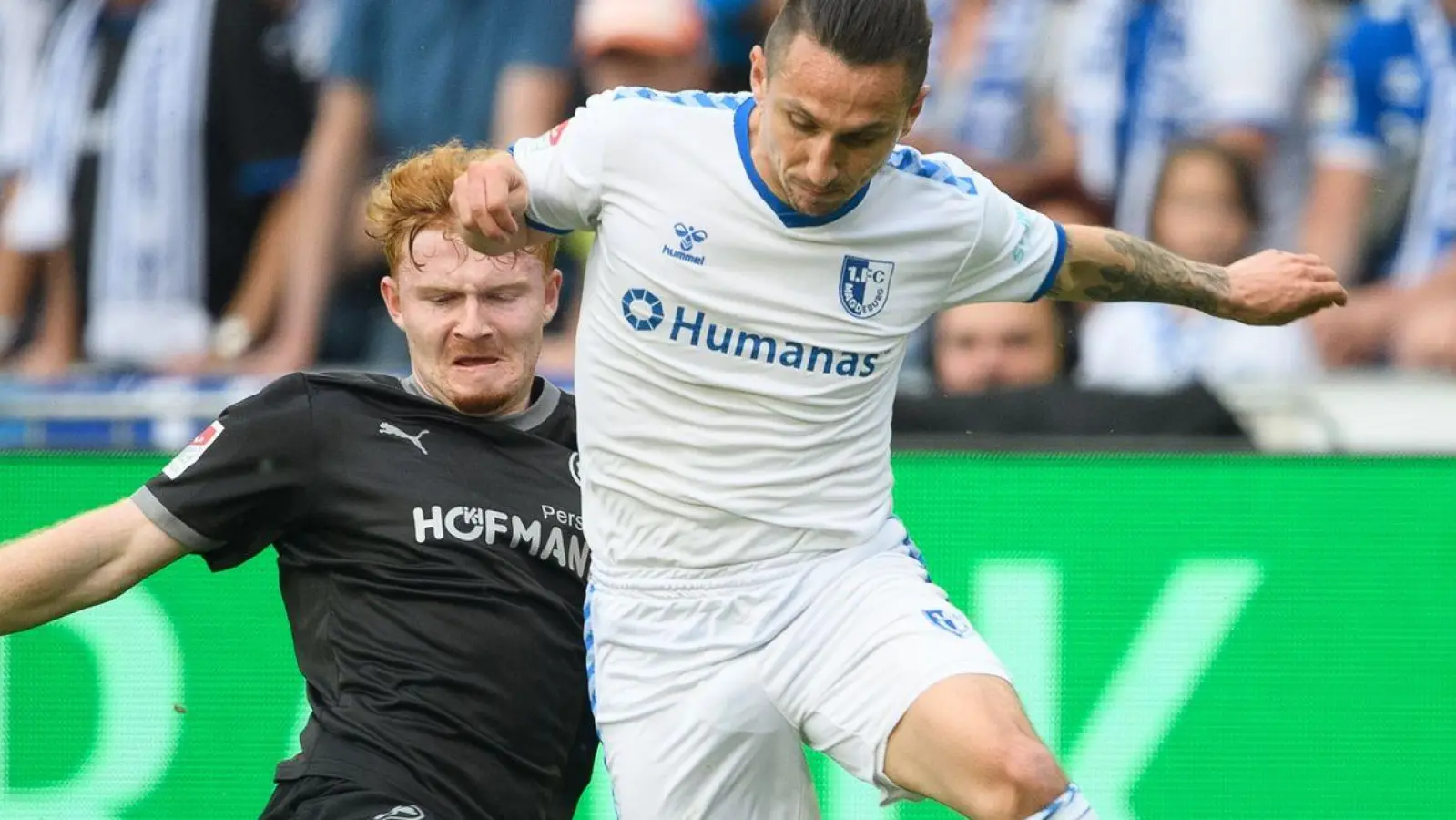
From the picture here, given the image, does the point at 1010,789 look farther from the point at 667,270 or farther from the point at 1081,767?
the point at 1081,767

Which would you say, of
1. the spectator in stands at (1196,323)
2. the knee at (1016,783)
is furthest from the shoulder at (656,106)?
the spectator in stands at (1196,323)

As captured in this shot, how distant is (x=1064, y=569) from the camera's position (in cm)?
480

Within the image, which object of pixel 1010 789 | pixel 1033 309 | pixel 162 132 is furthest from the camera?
pixel 162 132

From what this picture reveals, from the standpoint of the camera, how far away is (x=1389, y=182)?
645 cm

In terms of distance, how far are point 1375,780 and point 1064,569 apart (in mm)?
897

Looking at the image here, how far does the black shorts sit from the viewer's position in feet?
11.0

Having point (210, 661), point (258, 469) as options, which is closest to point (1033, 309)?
point (210, 661)

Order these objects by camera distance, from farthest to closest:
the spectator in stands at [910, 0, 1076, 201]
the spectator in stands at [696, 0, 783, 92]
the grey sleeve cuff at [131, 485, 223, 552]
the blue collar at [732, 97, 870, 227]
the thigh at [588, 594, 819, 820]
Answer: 1. the spectator in stands at [696, 0, 783, 92]
2. the spectator in stands at [910, 0, 1076, 201]
3. the grey sleeve cuff at [131, 485, 223, 552]
4. the thigh at [588, 594, 819, 820]
5. the blue collar at [732, 97, 870, 227]

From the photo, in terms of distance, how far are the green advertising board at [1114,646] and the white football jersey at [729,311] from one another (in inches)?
56.8

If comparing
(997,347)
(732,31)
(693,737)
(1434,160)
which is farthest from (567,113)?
(693,737)

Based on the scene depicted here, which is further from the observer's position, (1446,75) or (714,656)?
(1446,75)

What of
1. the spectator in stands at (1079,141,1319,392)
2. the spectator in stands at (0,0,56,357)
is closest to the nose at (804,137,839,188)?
the spectator in stands at (1079,141,1319,392)

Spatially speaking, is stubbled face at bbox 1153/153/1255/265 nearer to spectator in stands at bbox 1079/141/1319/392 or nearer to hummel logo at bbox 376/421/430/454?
spectator in stands at bbox 1079/141/1319/392

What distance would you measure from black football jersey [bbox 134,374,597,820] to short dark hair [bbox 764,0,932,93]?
1061 millimetres
